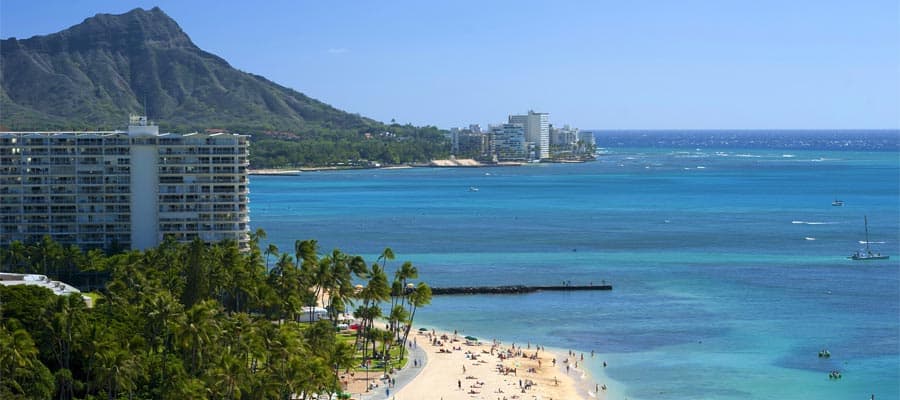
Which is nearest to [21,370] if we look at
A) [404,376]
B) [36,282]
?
[404,376]

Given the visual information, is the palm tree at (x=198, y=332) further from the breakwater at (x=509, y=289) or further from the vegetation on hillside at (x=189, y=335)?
the breakwater at (x=509, y=289)

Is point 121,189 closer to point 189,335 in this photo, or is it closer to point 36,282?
point 36,282

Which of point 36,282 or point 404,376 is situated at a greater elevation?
point 36,282

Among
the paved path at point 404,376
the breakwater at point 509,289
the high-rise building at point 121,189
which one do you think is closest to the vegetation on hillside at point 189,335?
the paved path at point 404,376

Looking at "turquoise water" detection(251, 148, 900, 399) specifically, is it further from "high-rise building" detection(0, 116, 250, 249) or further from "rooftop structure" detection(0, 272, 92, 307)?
"rooftop structure" detection(0, 272, 92, 307)

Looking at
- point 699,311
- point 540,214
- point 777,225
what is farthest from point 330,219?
point 699,311
